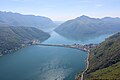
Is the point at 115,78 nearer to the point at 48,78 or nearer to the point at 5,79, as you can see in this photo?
the point at 48,78

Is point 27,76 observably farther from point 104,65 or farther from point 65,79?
point 104,65

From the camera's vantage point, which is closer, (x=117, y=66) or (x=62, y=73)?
(x=117, y=66)

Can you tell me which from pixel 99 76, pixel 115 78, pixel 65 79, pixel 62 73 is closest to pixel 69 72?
pixel 62 73

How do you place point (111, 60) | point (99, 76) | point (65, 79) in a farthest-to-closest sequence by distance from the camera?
point (111, 60) < point (65, 79) < point (99, 76)

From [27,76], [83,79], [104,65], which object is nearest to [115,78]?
[83,79]

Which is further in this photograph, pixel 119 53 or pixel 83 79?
pixel 119 53

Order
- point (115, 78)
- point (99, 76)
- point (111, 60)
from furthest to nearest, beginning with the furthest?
point (111, 60) < point (99, 76) < point (115, 78)

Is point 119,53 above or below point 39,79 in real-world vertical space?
above

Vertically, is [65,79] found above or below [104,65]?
below

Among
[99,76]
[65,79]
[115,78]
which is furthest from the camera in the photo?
[65,79]
